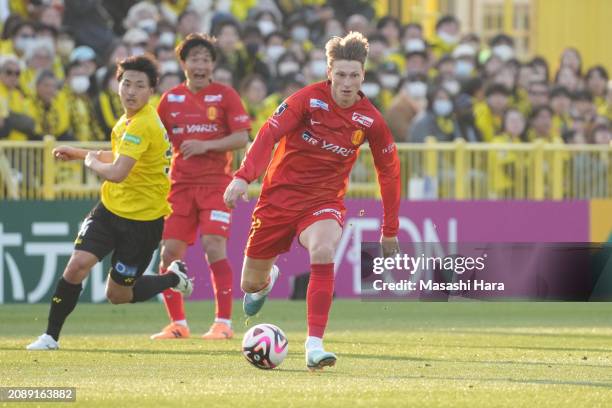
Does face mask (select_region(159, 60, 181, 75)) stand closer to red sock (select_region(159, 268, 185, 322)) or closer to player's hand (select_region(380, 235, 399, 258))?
red sock (select_region(159, 268, 185, 322))

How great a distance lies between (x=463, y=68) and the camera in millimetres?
25656

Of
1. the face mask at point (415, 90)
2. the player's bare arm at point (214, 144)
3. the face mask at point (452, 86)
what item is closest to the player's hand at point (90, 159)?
the player's bare arm at point (214, 144)

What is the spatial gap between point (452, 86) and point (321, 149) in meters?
13.4

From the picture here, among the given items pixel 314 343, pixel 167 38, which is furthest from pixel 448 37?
pixel 314 343

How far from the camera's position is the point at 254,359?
10.8 metres

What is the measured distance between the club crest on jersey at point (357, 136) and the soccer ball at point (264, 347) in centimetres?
144

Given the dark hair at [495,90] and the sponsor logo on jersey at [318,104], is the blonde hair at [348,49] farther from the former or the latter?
the dark hair at [495,90]

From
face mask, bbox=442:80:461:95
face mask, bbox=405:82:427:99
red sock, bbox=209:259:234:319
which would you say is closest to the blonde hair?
red sock, bbox=209:259:234:319

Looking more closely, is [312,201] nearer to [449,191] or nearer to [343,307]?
[343,307]

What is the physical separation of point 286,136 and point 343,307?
7.57m

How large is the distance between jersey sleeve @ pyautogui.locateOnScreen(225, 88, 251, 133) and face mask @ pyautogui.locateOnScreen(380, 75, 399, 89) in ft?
30.9

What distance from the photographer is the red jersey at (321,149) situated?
11.2 metres

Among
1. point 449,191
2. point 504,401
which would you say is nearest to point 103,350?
point 504,401

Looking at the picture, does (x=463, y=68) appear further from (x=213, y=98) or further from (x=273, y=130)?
(x=273, y=130)
